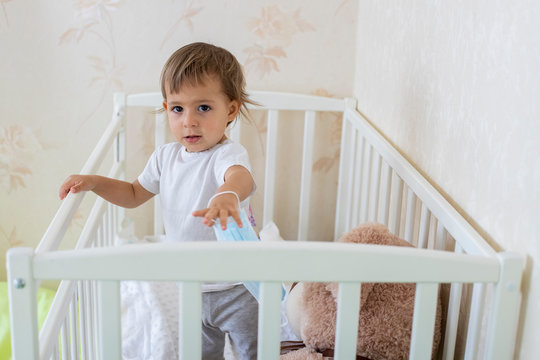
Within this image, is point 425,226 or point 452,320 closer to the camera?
point 452,320

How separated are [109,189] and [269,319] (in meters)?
0.58

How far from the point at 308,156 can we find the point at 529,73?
114cm

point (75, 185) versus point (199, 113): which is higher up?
point (199, 113)

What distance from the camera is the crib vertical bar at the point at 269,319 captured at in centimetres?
77

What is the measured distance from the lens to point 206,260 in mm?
739

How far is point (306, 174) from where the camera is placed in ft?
6.34

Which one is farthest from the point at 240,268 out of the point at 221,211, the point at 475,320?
the point at 475,320

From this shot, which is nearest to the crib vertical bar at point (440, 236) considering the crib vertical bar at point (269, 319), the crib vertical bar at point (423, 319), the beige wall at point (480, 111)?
the beige wall at point (480, 111)

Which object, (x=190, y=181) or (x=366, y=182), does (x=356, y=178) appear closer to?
(x=366, y=182)

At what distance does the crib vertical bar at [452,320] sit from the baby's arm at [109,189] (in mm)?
647

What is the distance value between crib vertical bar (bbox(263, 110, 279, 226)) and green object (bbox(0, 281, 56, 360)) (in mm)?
719

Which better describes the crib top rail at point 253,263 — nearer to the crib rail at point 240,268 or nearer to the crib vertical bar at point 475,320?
the crib rail at point 240,268

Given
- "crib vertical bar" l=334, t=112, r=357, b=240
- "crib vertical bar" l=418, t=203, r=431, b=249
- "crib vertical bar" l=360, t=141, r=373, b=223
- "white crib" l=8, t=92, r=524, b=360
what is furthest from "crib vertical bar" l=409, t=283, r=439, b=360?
"crib vertical bar" l=334, t=112, r=357, b=240

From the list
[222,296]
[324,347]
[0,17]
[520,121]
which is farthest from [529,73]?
[0,17]
